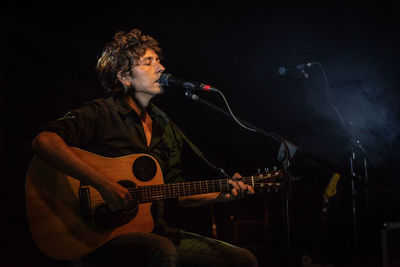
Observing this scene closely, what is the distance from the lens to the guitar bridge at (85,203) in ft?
6.89

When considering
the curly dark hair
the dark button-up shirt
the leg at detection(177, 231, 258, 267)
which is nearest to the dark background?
the curly dark hair

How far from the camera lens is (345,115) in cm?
505

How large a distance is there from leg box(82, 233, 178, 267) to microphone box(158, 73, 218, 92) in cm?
102

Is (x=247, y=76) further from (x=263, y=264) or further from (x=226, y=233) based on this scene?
(x=263, y=264)

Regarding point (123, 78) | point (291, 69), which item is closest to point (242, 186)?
point (123, 78)

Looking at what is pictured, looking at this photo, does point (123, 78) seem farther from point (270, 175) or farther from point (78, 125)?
point (270, 175)

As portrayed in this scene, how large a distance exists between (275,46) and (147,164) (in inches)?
125

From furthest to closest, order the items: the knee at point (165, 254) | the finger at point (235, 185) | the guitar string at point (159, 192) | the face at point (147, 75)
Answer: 1. the face at point (147, 75)
2. the finger at point (235, 185)
3. the guitar string at point (159, 192)
4. the knee at point (165, 254)

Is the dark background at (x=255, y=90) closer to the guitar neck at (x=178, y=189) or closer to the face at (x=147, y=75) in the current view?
the face at (x=147, y=75)

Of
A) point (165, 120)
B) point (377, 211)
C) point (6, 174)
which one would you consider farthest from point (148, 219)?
point (377, 211)

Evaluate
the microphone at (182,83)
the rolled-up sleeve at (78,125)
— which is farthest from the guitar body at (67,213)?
the microphone at (182,83)

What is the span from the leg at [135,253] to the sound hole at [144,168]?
1.31 ft

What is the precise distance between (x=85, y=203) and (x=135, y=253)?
0.46m

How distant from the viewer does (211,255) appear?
2.35m
